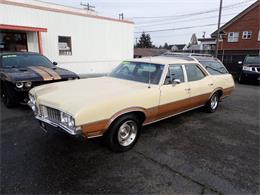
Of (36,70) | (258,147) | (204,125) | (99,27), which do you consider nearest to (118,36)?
(99,27)

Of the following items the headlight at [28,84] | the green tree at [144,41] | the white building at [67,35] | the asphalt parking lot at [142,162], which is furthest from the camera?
the green tree at [144,41]

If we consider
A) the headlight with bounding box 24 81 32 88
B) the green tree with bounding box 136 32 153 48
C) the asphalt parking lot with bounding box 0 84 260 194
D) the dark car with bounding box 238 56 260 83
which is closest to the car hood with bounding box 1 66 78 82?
the headlight with bounding box 24 81 32 88

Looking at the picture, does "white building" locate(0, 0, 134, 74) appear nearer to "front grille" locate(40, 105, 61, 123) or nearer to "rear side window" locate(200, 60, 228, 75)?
"front grille" locate(40, 105, 61, 123)

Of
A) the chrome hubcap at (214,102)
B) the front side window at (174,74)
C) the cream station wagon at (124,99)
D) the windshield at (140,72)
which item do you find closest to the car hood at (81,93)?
the cream station wagon at (124,99)

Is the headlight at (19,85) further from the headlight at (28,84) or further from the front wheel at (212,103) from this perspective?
the front wheel at (212,103)

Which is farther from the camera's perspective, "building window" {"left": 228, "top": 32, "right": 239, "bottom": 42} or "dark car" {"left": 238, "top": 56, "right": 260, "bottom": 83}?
"building window" {"left": 228, "top": 32, "right": 239, "bottom": 42}

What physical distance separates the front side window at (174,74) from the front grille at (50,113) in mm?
2094

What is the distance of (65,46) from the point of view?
41.0ft

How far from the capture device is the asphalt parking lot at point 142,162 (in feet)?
8.64

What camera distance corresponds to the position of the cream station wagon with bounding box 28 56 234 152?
113 inches

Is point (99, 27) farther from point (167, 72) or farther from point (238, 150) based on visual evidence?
point (238, 150)

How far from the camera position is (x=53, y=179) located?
2.71 meters

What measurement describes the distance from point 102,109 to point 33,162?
4.42 feet

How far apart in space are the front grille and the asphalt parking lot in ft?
1.60
